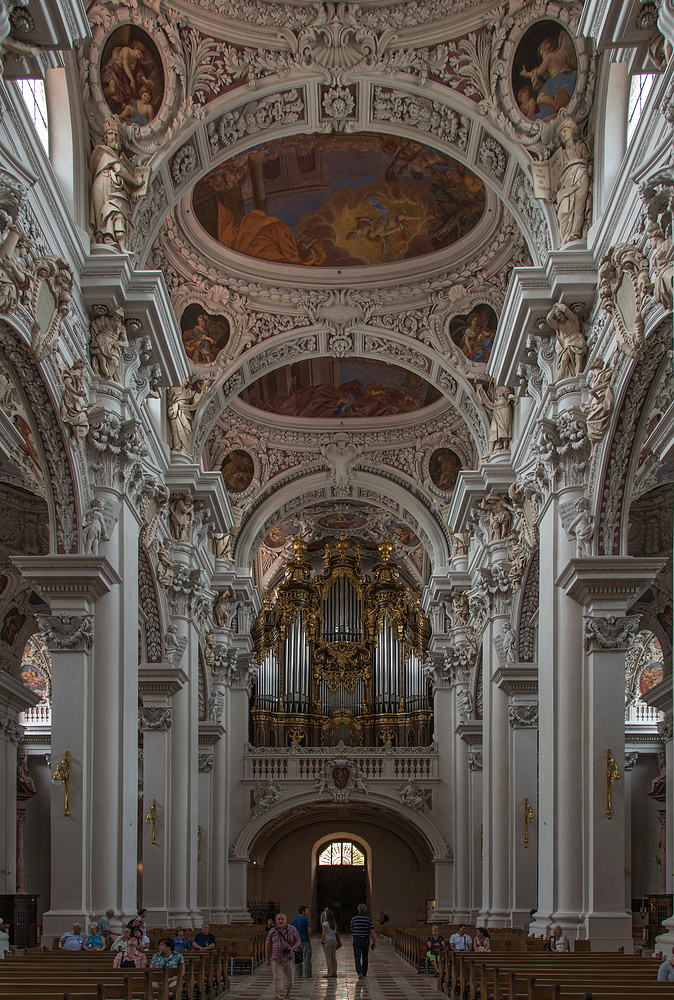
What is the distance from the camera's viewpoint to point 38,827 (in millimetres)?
34344

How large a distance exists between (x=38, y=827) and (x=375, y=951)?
10.2m

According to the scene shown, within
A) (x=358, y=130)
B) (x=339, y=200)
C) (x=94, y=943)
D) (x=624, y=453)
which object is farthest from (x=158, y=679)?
(x=624, y=453)

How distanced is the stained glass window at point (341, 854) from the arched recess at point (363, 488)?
13.3 meters

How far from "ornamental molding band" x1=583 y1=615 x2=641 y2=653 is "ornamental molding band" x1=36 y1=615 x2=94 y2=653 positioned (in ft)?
20.3

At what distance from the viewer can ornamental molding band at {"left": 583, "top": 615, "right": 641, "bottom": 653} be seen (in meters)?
15.0

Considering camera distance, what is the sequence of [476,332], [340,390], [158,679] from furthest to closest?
[340,390] → [476,332] → [158,679]

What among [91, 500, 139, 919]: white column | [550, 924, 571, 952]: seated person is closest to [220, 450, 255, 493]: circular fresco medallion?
[91, 500, 139, 919]: white column

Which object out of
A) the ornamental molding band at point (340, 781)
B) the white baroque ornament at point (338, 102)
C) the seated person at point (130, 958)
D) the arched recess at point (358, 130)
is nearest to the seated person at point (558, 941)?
the seated person at point (130, 958)

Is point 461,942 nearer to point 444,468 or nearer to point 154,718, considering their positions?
point 154,718

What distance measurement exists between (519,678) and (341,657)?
1708 cm

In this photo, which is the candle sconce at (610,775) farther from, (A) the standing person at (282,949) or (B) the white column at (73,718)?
(B) the white column at (73,718)

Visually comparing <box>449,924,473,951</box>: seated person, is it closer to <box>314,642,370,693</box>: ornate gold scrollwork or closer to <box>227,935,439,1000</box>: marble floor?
<box>227,935,439,1000</box>: marble floor

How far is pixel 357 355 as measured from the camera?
2644cm

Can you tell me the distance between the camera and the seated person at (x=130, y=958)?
39.4 ft
